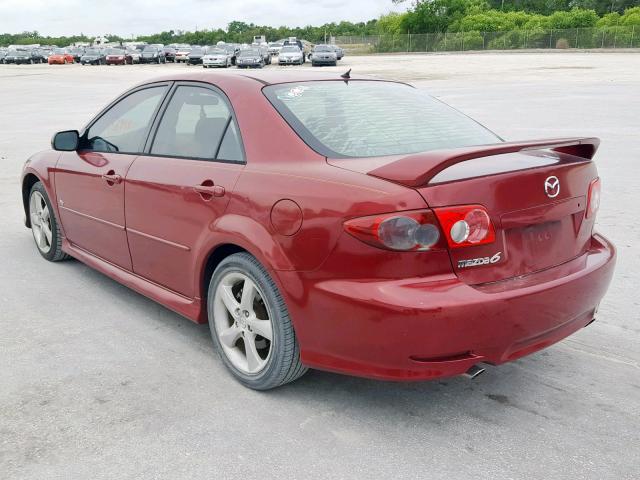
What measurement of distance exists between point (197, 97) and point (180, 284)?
3.55 ft

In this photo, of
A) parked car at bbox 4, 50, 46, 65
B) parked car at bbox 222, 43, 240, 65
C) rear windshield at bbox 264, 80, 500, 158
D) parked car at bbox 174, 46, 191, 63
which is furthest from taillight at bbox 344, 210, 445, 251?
parked car at bbox 4, 50, 46, 65

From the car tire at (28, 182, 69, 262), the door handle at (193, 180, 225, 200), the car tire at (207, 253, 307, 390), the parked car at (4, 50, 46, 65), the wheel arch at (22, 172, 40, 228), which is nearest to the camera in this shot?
the car tire at (207, 253, 307, 390)

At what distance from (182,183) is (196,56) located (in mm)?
55557

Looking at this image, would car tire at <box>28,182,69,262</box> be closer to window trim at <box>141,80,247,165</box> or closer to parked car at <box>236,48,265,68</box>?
window trim at <box>141,80,247,165</box>

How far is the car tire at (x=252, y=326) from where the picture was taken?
320 centimetres

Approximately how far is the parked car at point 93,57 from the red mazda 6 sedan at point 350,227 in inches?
2502

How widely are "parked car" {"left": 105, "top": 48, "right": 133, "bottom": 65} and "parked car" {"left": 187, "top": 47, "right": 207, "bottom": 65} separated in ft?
25.4

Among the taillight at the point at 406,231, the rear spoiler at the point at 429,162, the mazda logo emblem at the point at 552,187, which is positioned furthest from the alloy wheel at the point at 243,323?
the mazda logo emblem at the point at 552,187

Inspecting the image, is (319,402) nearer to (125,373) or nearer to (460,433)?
(460,433)

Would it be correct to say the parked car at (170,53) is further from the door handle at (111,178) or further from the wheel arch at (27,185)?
the door handle at (111,178)

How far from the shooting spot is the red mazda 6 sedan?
278 cm

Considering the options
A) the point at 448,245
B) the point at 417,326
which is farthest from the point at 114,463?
the point at 448,245

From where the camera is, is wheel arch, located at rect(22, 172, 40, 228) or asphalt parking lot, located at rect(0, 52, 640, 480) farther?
wheel arch, located at rect(22, 172, 40, 228)

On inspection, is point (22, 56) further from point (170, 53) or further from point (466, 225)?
point (466, 225)
